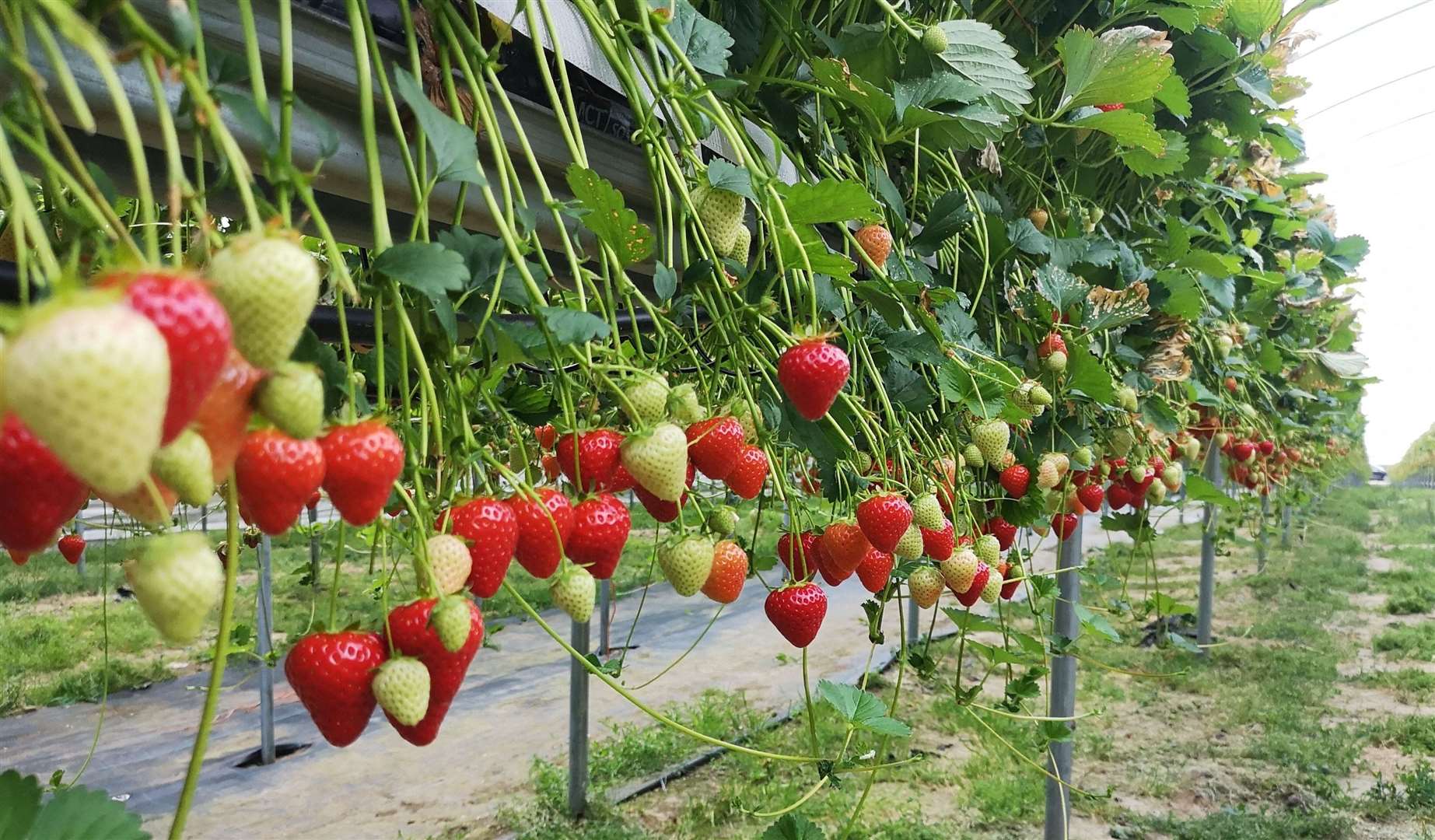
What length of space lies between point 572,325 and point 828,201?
0.79 ft

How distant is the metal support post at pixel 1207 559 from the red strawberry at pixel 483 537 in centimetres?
421

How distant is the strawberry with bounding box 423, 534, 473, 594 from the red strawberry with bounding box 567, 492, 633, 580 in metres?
0.13

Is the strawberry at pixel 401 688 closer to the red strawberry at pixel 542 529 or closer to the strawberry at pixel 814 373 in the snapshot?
the red strawberry at pixel 542 529

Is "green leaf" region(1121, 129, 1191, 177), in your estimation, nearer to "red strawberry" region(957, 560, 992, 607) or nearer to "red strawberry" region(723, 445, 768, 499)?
"red strawberry" region(957, 560, 992, 607)

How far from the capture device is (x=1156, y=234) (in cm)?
190

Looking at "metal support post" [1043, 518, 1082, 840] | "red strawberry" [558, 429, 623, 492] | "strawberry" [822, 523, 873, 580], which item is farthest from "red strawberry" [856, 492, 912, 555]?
"metal support post" [1043, 518, 1082, 840]

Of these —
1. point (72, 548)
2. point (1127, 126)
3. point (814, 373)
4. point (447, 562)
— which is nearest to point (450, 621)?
point (447, 562)

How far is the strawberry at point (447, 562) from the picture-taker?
0.39 meters

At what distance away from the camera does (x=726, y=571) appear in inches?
30.0

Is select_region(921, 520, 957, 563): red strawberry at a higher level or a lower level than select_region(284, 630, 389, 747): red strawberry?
higher

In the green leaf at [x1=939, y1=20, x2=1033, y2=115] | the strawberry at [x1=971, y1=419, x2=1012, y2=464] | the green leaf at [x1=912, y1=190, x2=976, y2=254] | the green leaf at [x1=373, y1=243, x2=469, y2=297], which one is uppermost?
the green leaf at [x1=939, y1=20, x2=1033, y2=115]

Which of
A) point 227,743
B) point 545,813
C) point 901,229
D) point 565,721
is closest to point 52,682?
point 227,743

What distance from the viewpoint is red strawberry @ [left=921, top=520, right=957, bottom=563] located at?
2.93ft

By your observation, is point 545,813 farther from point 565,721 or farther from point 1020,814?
point 1020,814
